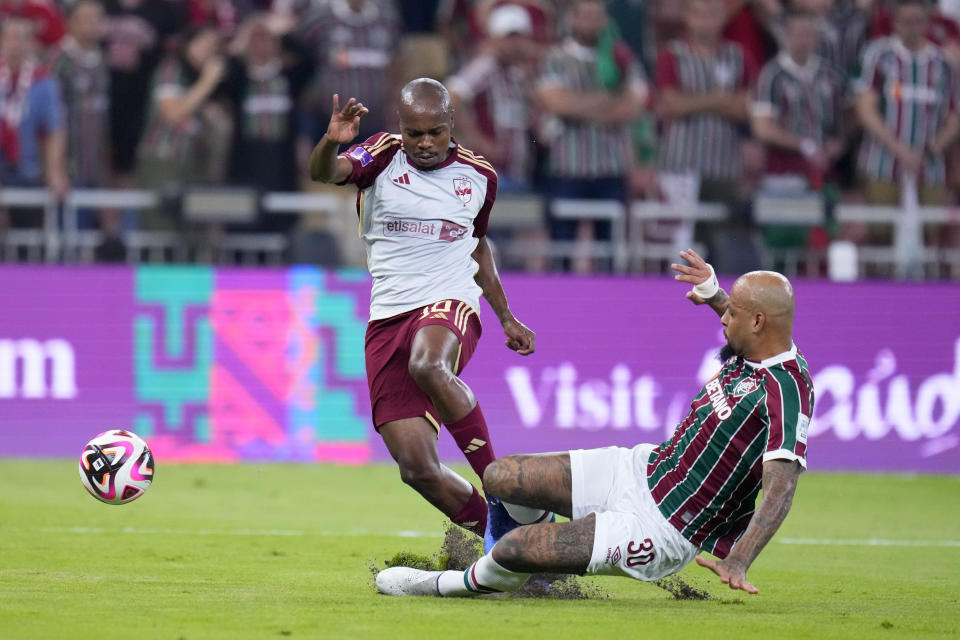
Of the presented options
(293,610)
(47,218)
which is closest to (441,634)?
(293,610)

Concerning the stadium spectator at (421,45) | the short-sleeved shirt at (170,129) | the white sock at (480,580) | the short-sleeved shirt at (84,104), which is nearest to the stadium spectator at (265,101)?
the short-sleeved shirt at (170,129)

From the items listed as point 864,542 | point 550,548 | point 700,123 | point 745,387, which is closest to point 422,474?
point 550,548

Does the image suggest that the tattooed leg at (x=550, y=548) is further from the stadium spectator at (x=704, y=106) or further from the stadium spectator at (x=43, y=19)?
the stadium spectator at (x=43, y=19)

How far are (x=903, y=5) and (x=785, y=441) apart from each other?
10.9 m

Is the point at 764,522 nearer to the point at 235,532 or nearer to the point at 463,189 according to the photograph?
the point at 463,189

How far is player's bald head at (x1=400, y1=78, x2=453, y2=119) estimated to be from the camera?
25.0 ft

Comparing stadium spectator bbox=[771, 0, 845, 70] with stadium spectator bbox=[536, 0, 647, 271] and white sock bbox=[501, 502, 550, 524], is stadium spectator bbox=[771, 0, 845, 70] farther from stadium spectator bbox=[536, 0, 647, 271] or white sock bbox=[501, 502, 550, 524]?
white sock bbox=[501, 502, 550, 524]

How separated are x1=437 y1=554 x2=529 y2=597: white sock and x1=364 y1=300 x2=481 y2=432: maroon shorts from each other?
0.99 meters

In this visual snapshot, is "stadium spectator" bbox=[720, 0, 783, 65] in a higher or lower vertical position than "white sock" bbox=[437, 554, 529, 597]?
higher

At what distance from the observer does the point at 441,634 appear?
19.6 feet

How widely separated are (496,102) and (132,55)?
400 cm

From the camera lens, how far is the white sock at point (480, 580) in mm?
6824

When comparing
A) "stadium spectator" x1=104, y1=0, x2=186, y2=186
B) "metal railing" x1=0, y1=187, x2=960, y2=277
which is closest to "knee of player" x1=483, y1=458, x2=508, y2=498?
"metal railing" x1=0, y1=187, x2=960, y2=277

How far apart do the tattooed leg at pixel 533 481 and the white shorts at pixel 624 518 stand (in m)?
0.05
